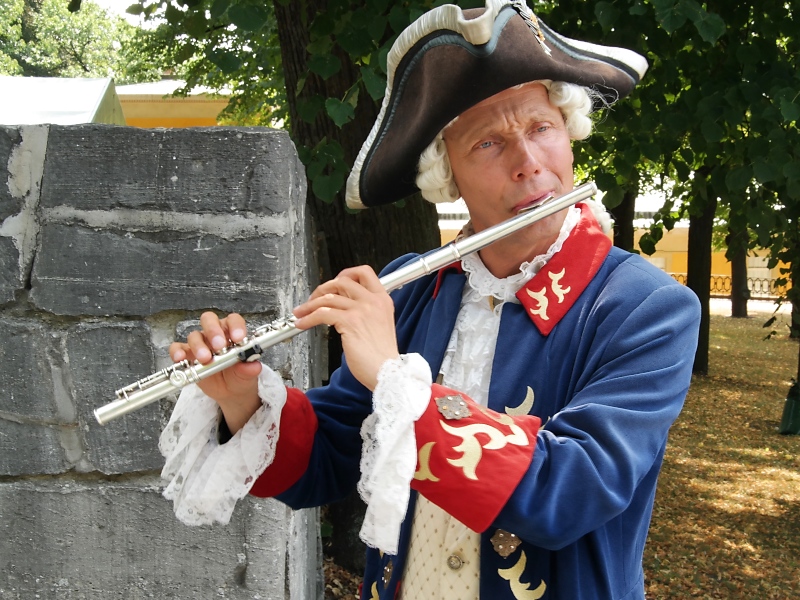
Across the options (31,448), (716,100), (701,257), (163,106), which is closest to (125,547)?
(31,448)

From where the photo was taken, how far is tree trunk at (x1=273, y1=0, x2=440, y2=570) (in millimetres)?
3814

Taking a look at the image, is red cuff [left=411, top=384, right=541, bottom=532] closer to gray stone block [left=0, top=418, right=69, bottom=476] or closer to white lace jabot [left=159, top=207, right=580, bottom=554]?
white lace jabot [left=159, top=207, right=580, bottom=554]

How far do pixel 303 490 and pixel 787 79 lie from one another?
2942 millimetres

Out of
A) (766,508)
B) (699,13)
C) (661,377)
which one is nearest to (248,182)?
(661,377)

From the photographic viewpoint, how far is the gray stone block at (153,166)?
6.40 ft

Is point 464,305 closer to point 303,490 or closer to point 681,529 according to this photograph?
point 303,490

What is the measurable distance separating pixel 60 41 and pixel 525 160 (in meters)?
32.8

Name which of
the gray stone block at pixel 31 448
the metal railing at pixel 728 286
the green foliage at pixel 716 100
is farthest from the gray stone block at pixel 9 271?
the metal railing at pixel 728 286

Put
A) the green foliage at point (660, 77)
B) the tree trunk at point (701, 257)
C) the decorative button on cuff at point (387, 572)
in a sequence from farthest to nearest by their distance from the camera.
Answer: the tree trunk at point (701, 257)
the green foliage at point (660, 77)
the decorative button on cuff at point (387, 572)

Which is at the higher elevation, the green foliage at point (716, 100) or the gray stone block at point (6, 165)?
the green foliage at point (716, 100)

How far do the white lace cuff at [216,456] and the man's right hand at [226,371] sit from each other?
2 cm

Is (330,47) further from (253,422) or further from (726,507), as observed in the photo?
(726,507)

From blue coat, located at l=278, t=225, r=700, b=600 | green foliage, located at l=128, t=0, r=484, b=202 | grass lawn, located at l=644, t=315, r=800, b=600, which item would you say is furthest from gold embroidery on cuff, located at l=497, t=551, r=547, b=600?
grass lawn, located at l=644, t=315, r=800, b=600

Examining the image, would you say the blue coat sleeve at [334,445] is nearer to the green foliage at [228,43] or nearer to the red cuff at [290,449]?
the red cuff at [290,449]
